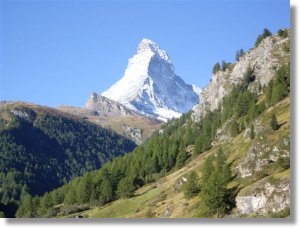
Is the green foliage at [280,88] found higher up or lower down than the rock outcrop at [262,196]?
higher up

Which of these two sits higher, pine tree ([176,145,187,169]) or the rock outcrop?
pine tree ([176,145,187,169])

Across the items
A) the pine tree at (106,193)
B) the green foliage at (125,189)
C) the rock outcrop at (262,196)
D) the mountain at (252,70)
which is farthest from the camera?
the mountain at (252,70)

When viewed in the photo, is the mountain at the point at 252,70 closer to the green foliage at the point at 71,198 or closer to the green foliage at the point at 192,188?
the green foliage at the point at 71,198

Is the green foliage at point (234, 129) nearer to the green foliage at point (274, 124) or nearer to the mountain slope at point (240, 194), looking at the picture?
the mountain slope at point (240, 194)

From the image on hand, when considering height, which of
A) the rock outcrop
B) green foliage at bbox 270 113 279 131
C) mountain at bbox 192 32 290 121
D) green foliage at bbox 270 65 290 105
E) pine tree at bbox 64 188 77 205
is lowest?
the rock outcrop

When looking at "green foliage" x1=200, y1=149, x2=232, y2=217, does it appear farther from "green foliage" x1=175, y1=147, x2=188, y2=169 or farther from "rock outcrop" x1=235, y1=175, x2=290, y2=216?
"green foliage" x1=175, y1=147, x2=188, y2=169

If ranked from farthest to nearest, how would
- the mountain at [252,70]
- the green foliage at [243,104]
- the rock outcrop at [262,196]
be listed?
the mountain at [252,70]
the green foliage at [243,104]
the rock outcrop at [262,196]

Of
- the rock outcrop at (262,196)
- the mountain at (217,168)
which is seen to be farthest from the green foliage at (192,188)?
the rock outcrop at (262,196)

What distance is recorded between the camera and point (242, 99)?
109 meters

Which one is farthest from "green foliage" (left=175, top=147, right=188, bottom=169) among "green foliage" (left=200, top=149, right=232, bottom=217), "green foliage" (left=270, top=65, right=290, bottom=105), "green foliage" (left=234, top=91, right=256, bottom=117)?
"green foliage" (left=200, top=149, right=232, bottom=217)

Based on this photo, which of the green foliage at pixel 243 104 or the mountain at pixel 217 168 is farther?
the green foliage at pixel 243 104

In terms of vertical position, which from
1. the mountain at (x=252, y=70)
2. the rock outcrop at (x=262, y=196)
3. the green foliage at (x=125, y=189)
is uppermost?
the mountain at (x=252, y=70)

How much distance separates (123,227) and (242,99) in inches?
3442

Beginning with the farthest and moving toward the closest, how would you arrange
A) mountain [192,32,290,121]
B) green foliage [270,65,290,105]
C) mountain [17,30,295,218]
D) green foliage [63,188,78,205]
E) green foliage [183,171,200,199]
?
mountain [192,32,290,121], green foliage [63,188,78,205], green foliage [270,65,290,105], green foliage [183,171,200,199], mountain [17,30,295,218]
